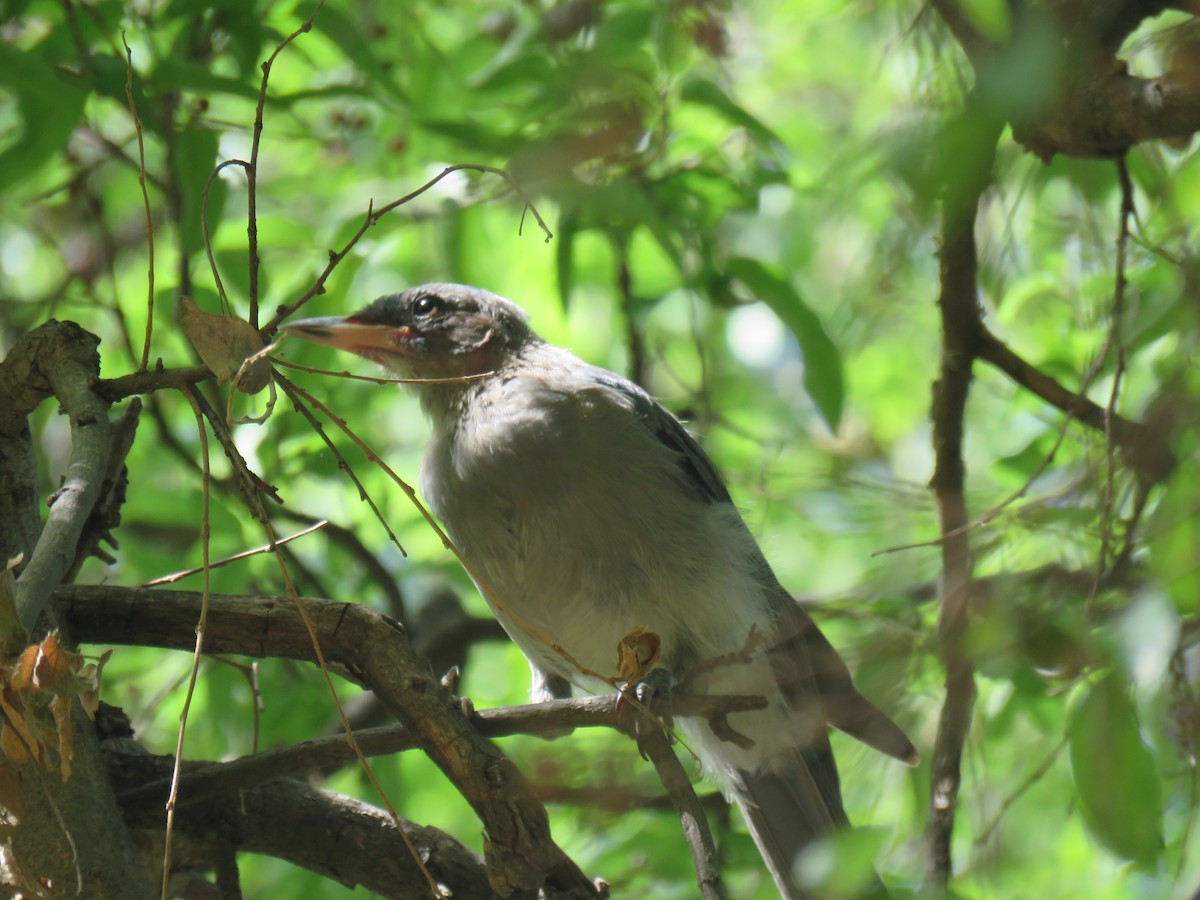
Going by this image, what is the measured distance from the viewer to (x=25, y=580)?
1.54m

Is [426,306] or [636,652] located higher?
[426,306]

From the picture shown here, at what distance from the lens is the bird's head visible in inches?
158

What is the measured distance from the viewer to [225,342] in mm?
1729

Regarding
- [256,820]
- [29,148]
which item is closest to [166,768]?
[256,820]

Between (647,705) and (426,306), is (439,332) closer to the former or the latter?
(426,306)

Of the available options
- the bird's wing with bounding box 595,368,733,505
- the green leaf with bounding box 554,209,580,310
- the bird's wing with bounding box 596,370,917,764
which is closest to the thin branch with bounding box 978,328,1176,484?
the bird's wing with bounding box 596,370,917,764

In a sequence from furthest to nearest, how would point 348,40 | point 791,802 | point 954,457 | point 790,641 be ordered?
1. point 791,802
2. point 790,641
3. point 954,457
4. point 348,40

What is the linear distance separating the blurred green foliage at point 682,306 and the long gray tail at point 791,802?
0.44 feet

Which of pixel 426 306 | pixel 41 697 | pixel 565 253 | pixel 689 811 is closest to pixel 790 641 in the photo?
pixel 565 253

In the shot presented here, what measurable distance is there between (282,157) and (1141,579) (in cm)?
571

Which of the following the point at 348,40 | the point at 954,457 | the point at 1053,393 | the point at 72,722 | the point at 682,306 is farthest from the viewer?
the point at 682,306

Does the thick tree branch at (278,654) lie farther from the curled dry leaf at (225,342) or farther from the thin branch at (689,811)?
the curled dry leaf at (225,342)

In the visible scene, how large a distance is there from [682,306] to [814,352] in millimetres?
2922

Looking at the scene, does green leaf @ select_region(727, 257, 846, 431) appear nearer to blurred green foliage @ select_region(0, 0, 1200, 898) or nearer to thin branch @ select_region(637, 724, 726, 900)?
blurred green foliage @ select_region(0, 0, 1200, 898)
